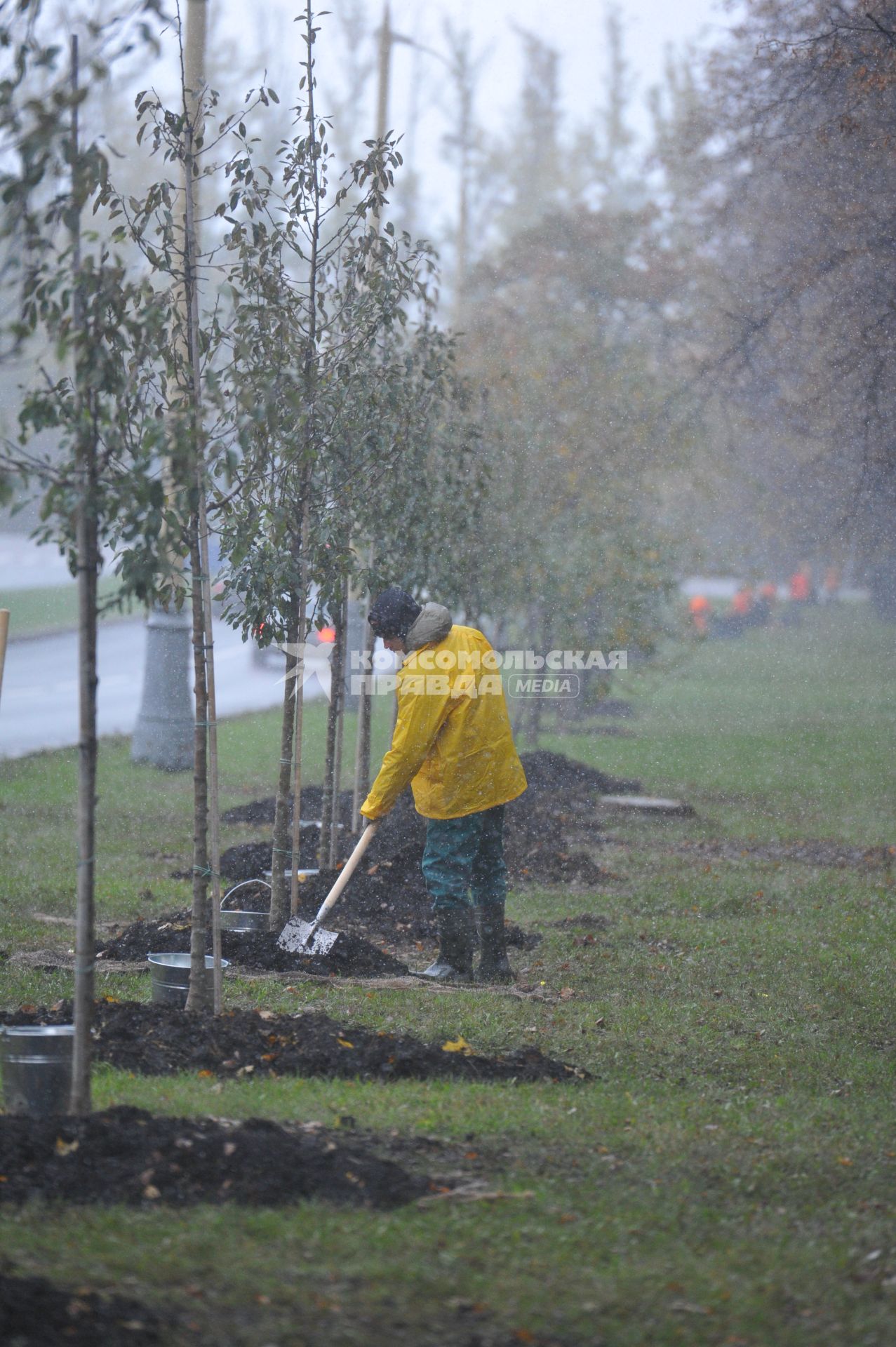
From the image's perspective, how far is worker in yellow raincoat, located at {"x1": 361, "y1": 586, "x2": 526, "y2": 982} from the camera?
6.23 meters

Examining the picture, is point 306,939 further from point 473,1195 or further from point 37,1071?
point 473,1195

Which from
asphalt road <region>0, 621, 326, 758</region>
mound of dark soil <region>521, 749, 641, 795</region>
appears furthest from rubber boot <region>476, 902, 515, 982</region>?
asphalt road <region>0, 621, 326, 758</region>

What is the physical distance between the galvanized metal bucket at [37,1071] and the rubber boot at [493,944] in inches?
111

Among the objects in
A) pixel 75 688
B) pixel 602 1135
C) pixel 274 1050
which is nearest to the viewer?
pixel 602 1135

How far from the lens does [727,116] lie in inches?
534

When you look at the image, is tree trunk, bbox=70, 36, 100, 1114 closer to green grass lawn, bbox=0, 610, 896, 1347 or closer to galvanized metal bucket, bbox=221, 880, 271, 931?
green grass lawn, bbox=0, 610, 896, 1347

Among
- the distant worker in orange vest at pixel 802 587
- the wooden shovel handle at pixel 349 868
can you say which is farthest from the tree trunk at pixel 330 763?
the distant worker in orange vest at pixel 802 587

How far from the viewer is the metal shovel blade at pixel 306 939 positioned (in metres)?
6.62

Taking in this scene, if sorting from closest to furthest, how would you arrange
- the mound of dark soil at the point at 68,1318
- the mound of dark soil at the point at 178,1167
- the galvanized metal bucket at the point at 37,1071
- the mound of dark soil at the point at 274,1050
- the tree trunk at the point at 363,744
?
the mound of dark soil at the point at 68,1318
the mound of dark soil at the point at 178,1167
the galvanized metal bucket at the point at 37,1071
the mound of dark soil at the point at 274,1050
the tree trunk at the point at 363,744

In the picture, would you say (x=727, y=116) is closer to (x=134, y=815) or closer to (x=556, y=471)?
(x=556, y=471)

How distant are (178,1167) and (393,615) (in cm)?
315

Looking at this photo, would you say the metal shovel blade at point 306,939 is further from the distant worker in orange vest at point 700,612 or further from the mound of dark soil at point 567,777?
the distant worker in orange vest at point 700,612

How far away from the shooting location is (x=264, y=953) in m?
6.57

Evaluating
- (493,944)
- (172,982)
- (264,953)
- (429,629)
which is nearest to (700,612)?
(493,944)
